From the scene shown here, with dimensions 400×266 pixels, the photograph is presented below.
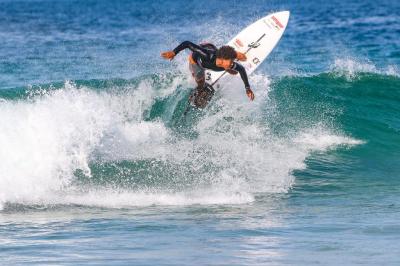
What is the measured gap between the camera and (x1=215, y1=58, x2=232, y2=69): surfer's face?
40.9 ft

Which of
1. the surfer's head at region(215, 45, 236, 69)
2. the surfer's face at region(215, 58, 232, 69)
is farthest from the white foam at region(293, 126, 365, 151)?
the surfer's head at region(215, 45, 236, 69)

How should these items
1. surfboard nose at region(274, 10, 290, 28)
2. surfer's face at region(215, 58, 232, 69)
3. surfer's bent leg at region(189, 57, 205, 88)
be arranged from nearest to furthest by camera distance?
surfer's face at region(215, 58, 232, 69) < surfer's bent leg at region(189, 57, 205, 88) < surfboard nose at region(274, 10, 290, 28)

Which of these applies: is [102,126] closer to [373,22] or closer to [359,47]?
[359,47]

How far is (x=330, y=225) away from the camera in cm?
996

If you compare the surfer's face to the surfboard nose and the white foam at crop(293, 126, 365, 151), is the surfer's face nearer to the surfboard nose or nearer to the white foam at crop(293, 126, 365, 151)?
the surfboard nose

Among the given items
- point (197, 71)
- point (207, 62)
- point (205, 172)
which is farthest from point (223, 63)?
point (205, 172)

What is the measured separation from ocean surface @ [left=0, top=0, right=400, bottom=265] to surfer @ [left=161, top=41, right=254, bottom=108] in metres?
0.93

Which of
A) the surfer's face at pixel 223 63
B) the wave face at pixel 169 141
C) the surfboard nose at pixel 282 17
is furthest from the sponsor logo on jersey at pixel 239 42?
the surfer's face at pixel 223 63

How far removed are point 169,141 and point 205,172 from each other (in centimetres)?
194

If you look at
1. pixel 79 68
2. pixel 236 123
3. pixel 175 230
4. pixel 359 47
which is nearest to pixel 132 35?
pixel 359 47

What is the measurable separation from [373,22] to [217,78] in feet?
125

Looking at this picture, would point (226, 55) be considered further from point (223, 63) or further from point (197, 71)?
point (197, 71)

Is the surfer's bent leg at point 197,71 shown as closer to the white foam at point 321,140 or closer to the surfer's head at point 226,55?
the surfer's head at point 226,55

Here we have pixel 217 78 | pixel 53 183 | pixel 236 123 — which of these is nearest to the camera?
pixel 53 183
